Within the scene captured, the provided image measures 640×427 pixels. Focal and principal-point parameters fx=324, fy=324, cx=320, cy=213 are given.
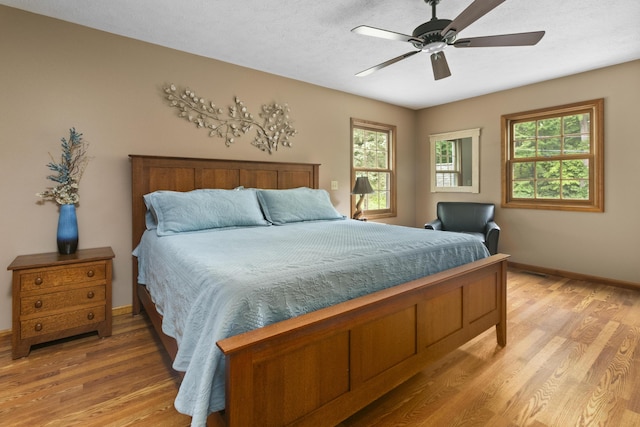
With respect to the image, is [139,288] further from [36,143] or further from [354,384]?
[354,384]

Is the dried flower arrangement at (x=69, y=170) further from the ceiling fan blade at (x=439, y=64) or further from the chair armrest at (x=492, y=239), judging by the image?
the chair armrest at (x=492, y=239)

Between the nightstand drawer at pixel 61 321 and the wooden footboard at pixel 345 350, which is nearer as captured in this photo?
the wooden footboard at pixel 345 350

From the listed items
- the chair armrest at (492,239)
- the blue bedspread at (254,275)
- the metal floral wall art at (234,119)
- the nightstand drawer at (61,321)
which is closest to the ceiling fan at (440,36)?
the blue bedspread at (254,275)

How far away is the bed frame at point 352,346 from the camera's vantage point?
1103 millimetres

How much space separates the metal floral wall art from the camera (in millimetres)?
3068

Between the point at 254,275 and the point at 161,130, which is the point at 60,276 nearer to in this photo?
the point at 161,130

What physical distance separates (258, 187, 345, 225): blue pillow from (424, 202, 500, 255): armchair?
5.84 feet

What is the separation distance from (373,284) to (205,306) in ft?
2.56

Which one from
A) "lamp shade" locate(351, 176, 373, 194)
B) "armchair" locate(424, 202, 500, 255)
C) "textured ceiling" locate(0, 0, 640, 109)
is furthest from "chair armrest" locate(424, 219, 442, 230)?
"textured ceiling" locate(0, 0, 640, 109)

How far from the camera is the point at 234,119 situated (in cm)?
339

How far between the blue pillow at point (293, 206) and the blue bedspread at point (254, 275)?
61 centimetres

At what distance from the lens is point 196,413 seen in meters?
1.06

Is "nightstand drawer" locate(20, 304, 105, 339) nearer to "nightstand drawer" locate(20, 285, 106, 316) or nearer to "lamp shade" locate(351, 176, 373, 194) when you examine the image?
"nightstand drawer" locate(20, 285, 106, 316)

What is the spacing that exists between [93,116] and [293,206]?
1.82m
